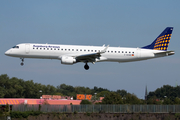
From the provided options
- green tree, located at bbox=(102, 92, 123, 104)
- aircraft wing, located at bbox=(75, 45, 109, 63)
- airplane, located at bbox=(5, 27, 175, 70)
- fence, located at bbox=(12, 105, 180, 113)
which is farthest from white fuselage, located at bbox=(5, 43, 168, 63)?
green tree, located at bbox=(102, 92, 123, 104)

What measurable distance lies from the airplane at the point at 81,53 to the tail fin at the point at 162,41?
196cm

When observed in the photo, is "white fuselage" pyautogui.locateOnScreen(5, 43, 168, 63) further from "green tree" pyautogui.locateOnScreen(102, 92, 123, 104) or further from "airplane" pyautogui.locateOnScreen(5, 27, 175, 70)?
"green tree" pyautogui.locateOnScreen(102, 92, 123, 104)

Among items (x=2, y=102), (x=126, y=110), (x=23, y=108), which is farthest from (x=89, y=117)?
(x=2, y=102)

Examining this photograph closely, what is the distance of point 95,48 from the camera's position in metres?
52.2

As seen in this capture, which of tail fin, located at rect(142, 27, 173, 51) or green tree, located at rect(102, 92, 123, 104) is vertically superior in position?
tail fin, located at rect(142, 27, 173, 51)

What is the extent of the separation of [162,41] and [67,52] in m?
18.5

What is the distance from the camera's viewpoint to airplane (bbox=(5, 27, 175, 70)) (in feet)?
165

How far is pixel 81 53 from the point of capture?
51375 millimetres

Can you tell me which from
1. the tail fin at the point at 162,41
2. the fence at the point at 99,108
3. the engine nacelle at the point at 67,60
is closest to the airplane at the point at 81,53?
the engine nacelle at the point at 67,60

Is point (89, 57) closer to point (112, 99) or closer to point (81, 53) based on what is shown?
point (81, 53)

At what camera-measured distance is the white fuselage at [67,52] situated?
165 ft

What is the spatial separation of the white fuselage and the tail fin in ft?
12.2

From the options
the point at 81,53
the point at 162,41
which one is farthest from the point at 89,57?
the point at 162,41

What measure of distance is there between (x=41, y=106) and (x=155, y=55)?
2158cm
